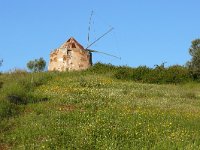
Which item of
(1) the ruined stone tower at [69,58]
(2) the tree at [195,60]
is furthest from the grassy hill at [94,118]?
(1) the ruined stone tower at [69,58]

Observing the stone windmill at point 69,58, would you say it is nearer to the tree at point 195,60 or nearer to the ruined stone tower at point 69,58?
the ruined stone tower at point 69,58

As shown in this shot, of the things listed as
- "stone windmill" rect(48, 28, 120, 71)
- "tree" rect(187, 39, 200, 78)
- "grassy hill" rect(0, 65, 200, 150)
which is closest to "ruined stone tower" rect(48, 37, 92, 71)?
"stone windmill" rect(48, 28, 120, 71)

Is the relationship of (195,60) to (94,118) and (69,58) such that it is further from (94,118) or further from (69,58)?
(94,118)

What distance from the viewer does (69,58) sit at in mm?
56406

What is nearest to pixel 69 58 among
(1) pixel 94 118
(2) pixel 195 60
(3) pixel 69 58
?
(3) pixel 69 58

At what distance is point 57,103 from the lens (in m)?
28.1

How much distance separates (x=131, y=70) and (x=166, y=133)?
1158 inches

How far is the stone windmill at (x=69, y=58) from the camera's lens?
2222 inches

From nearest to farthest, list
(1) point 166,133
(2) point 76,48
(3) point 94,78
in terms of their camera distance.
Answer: (1) point 166,133 < (3) point 94,78 < (2) point 76,48

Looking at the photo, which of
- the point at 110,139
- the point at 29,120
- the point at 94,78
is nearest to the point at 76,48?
the point at 94,78

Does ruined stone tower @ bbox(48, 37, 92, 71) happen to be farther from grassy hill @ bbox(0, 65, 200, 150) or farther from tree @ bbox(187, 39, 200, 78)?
grassy hill @ bbox(0, 65, 200, 150)

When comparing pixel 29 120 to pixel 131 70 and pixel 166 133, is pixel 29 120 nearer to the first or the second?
pixel 166 133

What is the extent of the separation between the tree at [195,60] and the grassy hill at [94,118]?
1371 cm

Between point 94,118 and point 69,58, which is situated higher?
point 69,58
